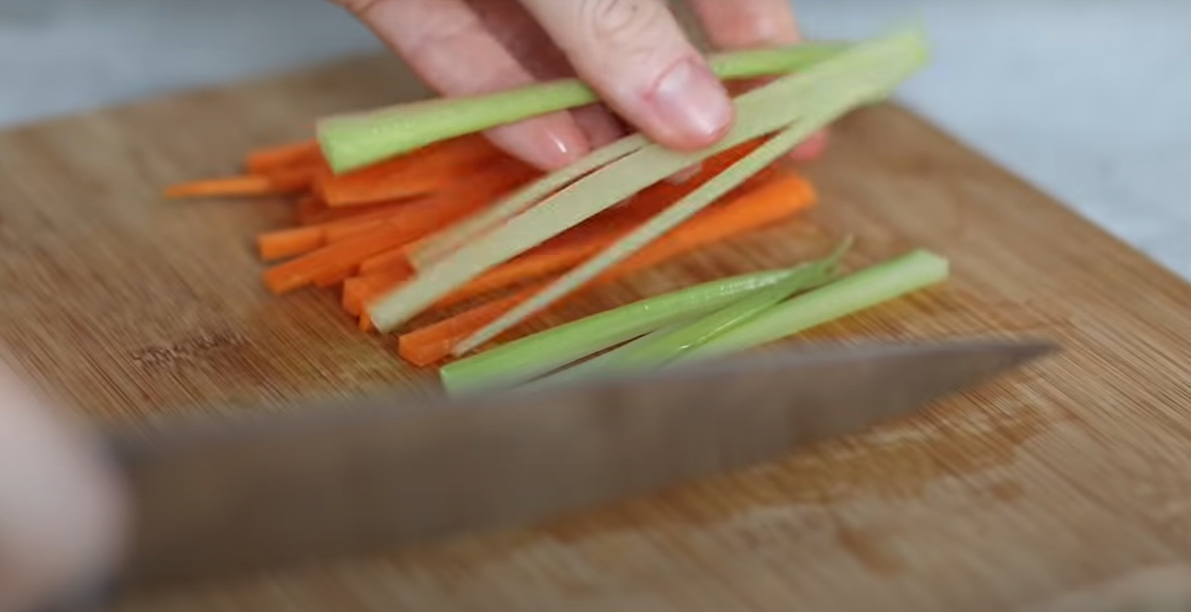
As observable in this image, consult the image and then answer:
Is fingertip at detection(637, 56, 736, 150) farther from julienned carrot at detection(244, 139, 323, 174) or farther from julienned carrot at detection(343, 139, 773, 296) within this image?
julienned carrot at detection(244, 139, 323, 174)

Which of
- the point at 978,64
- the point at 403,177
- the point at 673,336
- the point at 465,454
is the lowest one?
the point at 465,454

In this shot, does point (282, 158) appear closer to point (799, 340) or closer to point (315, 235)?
point (315, 235)

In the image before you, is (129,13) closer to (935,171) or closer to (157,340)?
(157,340)

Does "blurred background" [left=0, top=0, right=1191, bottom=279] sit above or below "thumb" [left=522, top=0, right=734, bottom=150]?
above

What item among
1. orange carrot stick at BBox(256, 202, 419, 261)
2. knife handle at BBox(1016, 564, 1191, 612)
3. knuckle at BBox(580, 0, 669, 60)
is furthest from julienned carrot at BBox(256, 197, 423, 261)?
knife handle at BBox(1016, 564, 1191, 612)

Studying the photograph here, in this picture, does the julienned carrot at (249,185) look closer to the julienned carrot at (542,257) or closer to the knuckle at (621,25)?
the julienned carrot at (542,257)

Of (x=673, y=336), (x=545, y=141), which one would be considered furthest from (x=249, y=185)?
(x=673, y=336)

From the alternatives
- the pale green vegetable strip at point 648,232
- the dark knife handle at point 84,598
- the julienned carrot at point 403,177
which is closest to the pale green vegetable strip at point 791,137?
the pale green vegetable strip at point 648,232
